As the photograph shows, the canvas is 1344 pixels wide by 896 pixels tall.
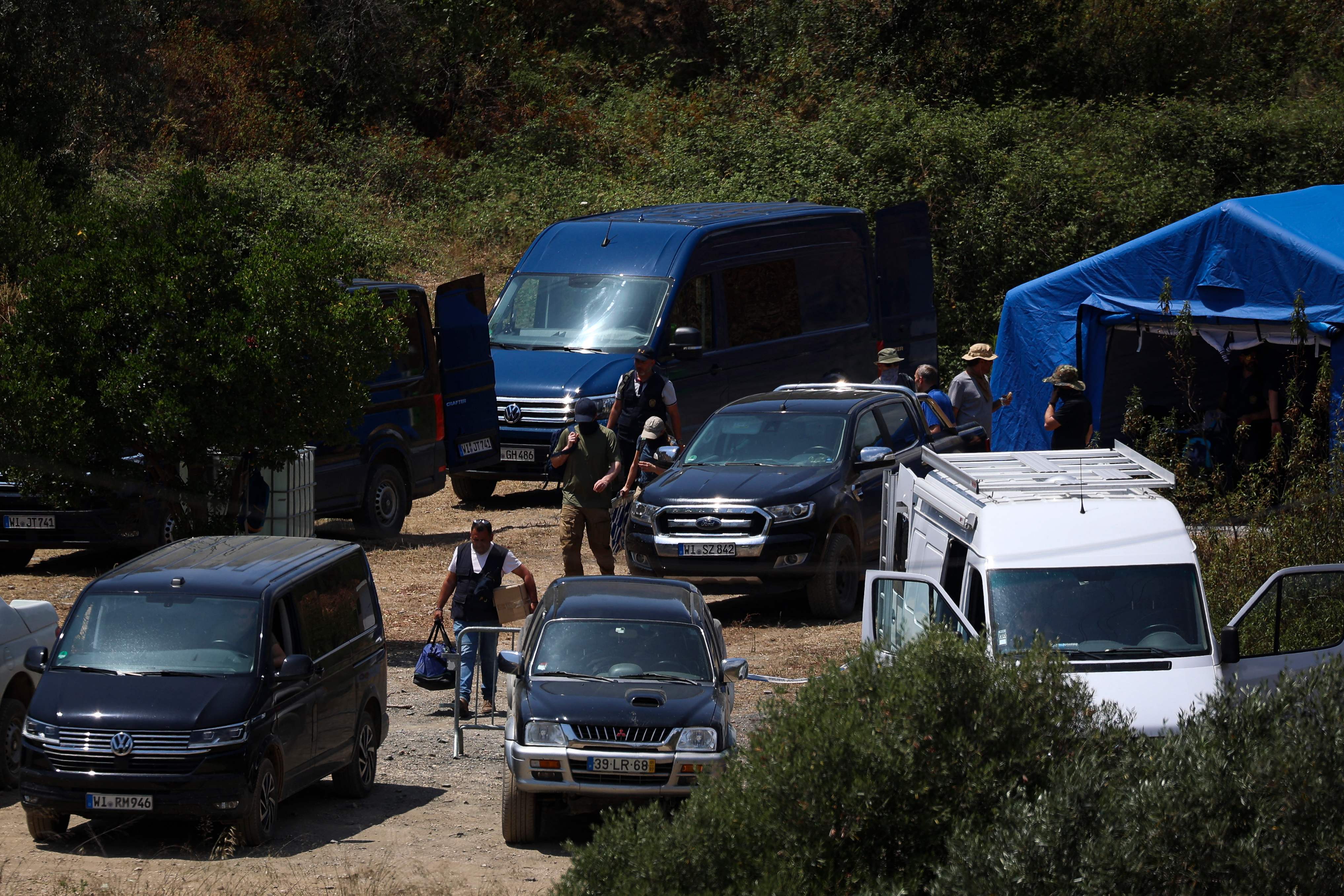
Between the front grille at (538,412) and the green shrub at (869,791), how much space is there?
11.3 m

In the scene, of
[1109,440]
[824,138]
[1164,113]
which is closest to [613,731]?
[1109,440]

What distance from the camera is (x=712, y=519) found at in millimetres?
12750

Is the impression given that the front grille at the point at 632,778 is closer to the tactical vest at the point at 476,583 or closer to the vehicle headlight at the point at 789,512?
the tactical vest at the point at 476,583

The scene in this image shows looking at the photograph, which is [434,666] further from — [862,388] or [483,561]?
[862,388]

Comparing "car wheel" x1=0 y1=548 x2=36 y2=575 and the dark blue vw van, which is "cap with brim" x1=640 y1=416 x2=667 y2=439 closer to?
the dark blue vw van

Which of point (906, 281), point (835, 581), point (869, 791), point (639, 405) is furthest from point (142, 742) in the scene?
point (906, 281)

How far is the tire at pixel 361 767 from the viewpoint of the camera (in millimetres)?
9539

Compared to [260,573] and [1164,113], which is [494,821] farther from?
[1164,113]

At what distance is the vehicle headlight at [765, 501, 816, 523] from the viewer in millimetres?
12617

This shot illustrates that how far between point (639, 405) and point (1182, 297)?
5863 mm

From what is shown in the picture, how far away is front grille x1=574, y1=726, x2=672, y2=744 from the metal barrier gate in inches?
64.7

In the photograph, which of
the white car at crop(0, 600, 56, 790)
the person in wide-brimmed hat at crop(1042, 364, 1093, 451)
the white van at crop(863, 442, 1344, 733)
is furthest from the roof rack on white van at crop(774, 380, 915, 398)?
the white car at crop(0, 600, 56, 790)

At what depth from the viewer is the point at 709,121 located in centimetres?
3014

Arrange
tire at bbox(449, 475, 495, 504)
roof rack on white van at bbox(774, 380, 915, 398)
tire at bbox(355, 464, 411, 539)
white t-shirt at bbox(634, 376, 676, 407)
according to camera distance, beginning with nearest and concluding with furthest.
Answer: roof rack on white van at bbox(774, 380, 915, 398)
white t-shirt at bbox(634, 376, 676, 407)
tire at bbox(355, 464, 411, 539)
tire at bbox(449, 475, 495, 504)
